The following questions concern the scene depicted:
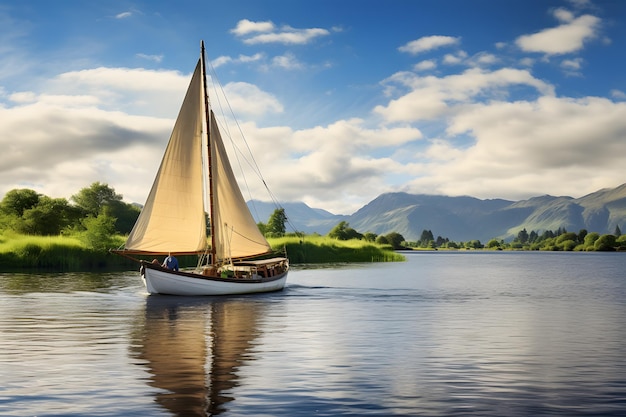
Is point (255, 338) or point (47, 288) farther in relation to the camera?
point (47, 288)

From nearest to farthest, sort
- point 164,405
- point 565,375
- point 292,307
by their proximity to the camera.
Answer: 1. point 164,405
2. point 565,375
3. point 292,307

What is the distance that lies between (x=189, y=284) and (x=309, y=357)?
27.6 m

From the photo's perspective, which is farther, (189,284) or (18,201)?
(18,201)

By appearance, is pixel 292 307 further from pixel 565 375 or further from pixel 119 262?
pixel 119 262

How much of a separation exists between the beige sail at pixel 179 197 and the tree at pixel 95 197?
13762 centimetres

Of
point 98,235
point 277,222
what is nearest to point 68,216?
point 277,222

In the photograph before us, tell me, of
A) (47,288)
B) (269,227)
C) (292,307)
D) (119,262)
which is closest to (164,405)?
(292,307)

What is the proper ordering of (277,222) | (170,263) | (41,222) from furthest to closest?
(277,222), (41,222), (170,263)

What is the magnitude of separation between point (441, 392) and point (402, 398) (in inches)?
50.4

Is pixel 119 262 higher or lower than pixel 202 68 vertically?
lower

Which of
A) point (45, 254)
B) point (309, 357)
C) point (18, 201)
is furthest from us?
point (18, 201)

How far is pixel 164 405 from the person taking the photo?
15.2 meters

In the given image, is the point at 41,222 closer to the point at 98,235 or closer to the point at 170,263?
the point at 98,235

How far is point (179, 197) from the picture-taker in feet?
163
